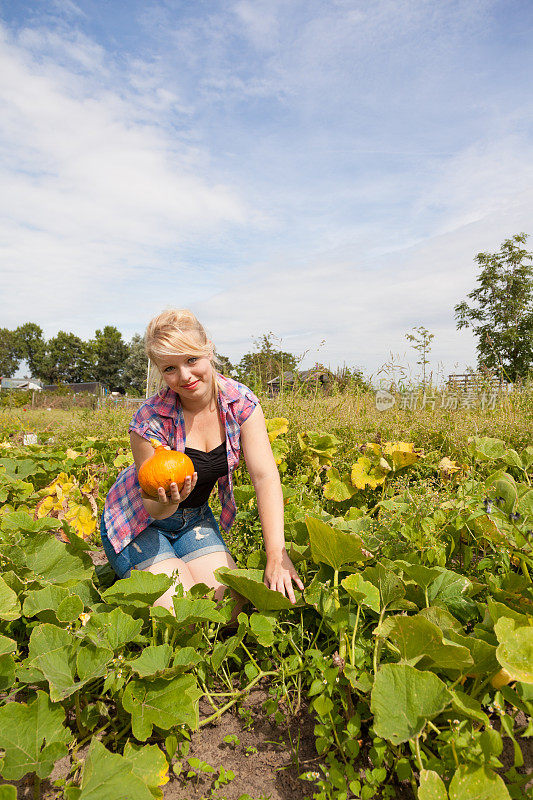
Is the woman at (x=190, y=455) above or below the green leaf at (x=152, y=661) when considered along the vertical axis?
above

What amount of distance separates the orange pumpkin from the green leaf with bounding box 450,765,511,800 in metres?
1.27

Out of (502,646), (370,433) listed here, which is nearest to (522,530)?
(502,646)

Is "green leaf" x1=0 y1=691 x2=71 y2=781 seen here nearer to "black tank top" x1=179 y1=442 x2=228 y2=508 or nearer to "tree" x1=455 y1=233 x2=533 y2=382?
"black tank top" x1=179 y1=442 x2=228 y2=508

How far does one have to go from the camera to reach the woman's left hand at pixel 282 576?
1.67 m

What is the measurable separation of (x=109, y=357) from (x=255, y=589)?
7167 centimetres

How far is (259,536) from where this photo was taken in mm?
2266

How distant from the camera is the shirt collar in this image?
2276 millimetres

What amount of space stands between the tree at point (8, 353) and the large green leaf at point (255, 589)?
8150 cm

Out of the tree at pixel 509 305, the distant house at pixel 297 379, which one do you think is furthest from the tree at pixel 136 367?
the distant house at pixel 297 379

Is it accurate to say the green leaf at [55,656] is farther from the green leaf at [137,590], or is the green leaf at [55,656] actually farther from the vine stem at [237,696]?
the vine stem at [237,696]

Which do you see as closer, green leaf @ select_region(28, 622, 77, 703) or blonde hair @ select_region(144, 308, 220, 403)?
green leaf @ select_region(28, 622, 77, 703)

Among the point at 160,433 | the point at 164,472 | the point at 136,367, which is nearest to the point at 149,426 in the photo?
the point at 160,433

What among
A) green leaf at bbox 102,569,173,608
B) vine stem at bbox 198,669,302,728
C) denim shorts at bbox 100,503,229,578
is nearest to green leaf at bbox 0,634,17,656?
green leaf at bbox 102,569,173,608

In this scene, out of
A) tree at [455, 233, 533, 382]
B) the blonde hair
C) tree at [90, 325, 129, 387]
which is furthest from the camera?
tree at [90, 325, 129, 387]
